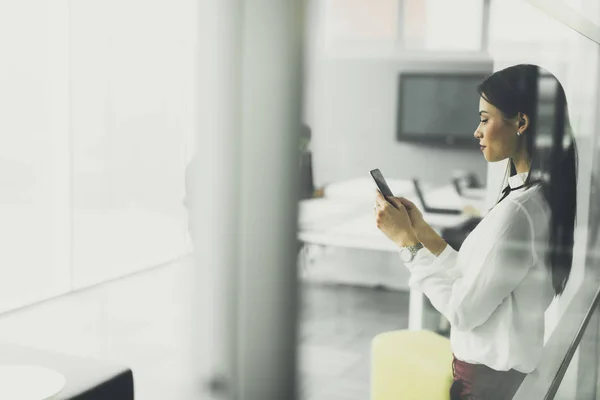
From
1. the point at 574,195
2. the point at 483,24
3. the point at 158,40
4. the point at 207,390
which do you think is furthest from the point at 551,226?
the point at 158,40

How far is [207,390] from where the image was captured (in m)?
0.31

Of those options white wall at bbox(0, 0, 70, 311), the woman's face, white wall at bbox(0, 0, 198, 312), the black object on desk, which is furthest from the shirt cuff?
white wall at bbox(0, 0, 70, 311)

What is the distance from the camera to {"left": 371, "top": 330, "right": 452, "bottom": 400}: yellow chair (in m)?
0.66

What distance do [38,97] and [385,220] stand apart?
3.93m

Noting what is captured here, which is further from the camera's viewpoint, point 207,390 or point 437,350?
point 437,350

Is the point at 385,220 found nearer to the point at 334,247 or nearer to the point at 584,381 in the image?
the point at 334,247

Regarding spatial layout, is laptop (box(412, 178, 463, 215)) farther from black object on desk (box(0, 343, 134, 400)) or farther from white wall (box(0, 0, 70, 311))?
white wall (box(0, 0, 70, 311))

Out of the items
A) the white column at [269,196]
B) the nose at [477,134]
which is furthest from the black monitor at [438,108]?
the white column at [269,196]

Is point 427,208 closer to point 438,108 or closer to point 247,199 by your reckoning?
point 438,108

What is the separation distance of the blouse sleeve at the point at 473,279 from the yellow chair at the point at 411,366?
0.13 feet

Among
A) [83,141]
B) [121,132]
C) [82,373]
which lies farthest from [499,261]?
[121,132]

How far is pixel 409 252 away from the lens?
644 mm

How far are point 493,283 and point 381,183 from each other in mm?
274

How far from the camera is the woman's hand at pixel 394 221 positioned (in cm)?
56
